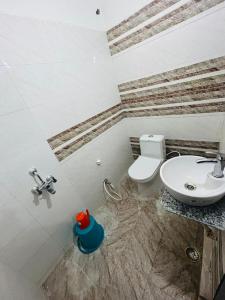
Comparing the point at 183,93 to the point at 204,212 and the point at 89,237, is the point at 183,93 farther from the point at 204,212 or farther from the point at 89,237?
the point at 89,237

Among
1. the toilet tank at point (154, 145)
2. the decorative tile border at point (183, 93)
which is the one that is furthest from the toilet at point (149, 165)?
the decorative tile border at point (183, 93)

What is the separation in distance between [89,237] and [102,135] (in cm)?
110

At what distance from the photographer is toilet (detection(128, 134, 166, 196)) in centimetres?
172

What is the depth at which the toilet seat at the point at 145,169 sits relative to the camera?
65.6 inches

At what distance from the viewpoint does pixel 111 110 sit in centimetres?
189

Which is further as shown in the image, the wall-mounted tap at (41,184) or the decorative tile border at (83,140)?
the decorative tile border at (83,140)

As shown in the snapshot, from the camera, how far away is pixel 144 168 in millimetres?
1782

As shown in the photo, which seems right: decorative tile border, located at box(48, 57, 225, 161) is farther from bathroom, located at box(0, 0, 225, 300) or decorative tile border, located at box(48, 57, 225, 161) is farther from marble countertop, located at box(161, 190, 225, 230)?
marble countertop, located at box(161, 190, 225, 230)

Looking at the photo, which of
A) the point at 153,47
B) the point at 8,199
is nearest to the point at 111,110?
the point at 153,47

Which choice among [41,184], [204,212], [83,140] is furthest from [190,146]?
[41,184]

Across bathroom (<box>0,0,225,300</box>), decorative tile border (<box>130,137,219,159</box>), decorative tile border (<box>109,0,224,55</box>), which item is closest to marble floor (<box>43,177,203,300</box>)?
bathroom (<box>0,0,225,300</box>)

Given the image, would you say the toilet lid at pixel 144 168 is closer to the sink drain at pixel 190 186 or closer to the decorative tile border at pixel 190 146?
the decorative tile border at pixel 190 146

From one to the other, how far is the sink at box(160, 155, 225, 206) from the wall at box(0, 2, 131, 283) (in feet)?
2.94

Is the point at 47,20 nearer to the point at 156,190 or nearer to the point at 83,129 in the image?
the point at 83,129
